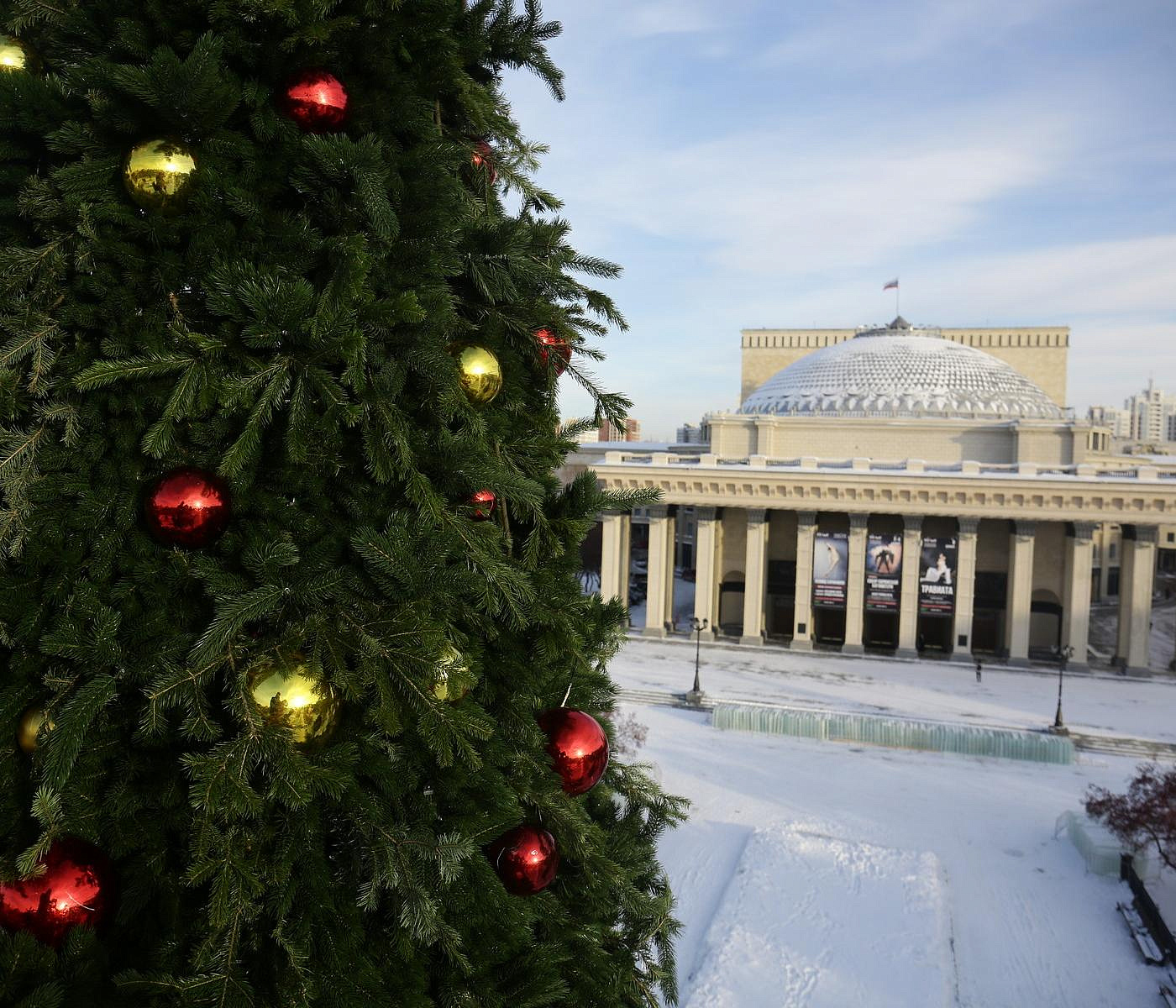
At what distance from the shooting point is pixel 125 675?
2559 mm

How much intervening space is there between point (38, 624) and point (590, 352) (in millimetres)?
2595

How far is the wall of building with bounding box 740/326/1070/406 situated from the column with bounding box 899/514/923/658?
2521cm

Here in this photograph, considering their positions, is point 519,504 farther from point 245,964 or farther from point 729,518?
point 729,518

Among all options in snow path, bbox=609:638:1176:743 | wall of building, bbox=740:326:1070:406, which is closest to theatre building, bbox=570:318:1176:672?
snow path, bbox=609:638:1176:743

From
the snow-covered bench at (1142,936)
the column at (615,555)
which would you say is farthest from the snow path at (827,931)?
the column at (615,555)

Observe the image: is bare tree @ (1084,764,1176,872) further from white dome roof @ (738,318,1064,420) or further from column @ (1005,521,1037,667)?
white dome roof @ (738,318,1064,420)

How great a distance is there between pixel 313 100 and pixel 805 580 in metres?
38.5

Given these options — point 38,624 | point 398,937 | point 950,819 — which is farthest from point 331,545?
point 950,819

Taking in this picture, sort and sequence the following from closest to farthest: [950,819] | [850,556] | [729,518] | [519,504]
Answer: [519,504] → [950,819] → [850,556] → [729,518]

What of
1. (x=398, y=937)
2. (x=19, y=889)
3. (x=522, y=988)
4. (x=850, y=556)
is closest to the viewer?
(x=19, y=889)

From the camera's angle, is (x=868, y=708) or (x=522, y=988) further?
(x=868, y=708)

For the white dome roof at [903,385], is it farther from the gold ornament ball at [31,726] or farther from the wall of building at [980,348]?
the gold ornament ball at [31,726]

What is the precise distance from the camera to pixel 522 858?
128 inches

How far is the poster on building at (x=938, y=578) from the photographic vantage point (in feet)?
121
